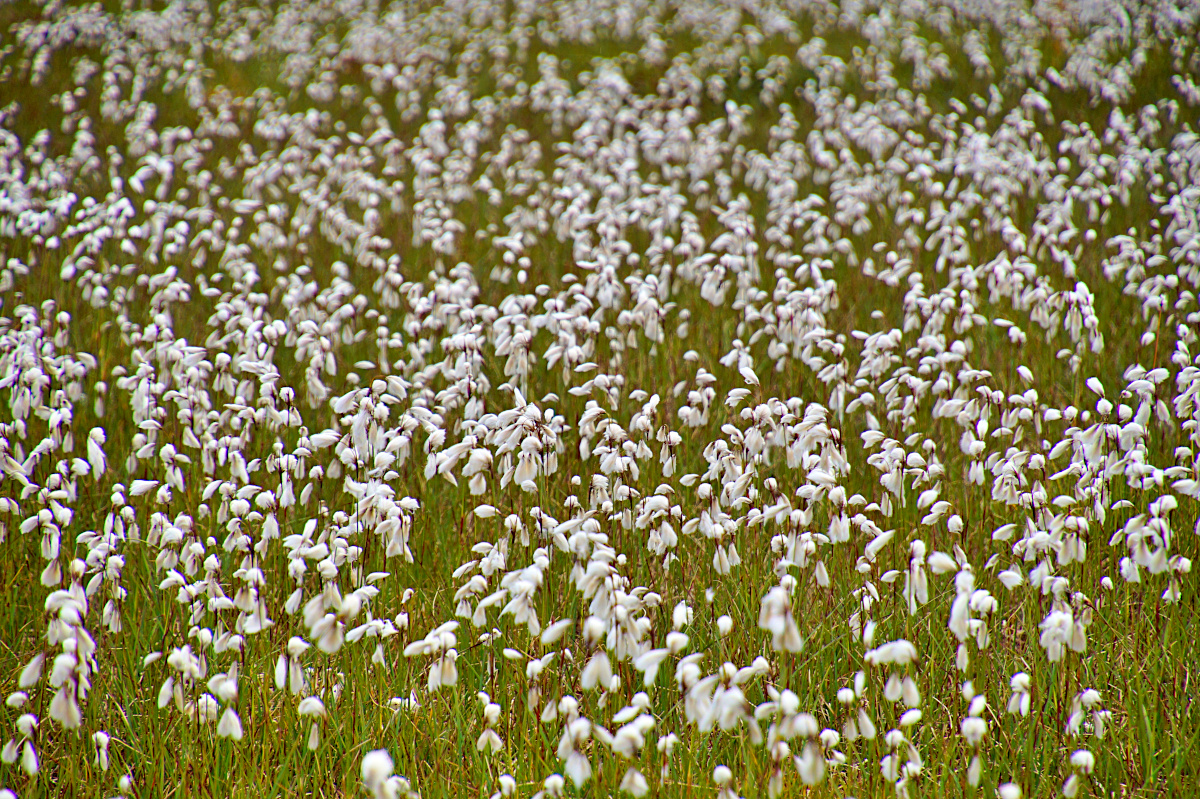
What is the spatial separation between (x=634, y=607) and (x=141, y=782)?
1612 millimetres

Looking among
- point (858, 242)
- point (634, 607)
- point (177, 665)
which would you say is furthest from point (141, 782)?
point (858, 242)

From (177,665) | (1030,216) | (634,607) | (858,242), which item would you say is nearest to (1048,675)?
(634,607)

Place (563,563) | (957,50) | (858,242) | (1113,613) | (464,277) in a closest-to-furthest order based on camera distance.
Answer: (1113,613), (563,563), (464,277), (858,242), (957,50)

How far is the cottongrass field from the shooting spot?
103 inches

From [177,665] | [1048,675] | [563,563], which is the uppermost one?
[177,665]

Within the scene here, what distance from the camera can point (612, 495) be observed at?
3588 millimetres

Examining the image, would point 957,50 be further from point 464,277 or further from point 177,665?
point 177,665

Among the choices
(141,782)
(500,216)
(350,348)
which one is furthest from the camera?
(500,216)

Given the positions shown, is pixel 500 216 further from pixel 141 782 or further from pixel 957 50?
pixel 957 50

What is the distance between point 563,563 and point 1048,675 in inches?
69.5

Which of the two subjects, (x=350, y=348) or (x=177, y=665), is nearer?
(x=177, y=665)

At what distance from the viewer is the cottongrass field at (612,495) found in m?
2.61

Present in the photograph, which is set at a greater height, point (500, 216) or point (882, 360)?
point (882, 360)

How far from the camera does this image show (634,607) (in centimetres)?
243
